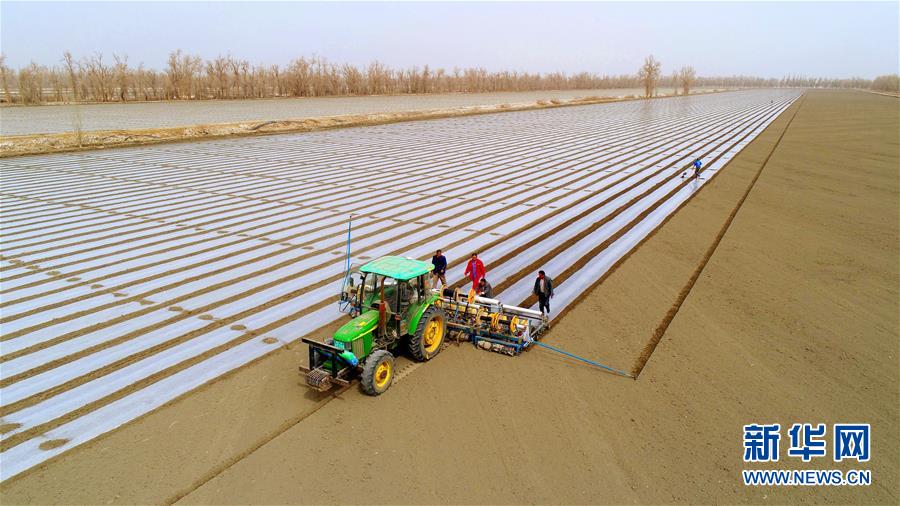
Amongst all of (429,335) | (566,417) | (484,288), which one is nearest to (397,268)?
(429,335)

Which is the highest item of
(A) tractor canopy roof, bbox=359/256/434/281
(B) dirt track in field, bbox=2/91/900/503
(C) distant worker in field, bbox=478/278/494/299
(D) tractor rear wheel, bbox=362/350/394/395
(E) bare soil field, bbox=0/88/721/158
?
(E) bare soil field, bbox=0/88/721/158

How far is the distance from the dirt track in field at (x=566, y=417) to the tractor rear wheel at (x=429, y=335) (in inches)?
8.5

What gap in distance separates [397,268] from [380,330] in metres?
0.89

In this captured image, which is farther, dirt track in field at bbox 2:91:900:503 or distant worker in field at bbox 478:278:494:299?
distant worker in field at bbox 478:278:494:299

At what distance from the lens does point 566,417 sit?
6301 millimetres

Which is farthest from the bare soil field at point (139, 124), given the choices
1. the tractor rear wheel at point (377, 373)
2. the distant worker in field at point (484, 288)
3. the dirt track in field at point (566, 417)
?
the tractor rear wheel at point (377, 373)

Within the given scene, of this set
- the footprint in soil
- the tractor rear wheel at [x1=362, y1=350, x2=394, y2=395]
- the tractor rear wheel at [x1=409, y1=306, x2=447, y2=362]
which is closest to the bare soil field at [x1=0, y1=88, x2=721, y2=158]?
the footprint in soil

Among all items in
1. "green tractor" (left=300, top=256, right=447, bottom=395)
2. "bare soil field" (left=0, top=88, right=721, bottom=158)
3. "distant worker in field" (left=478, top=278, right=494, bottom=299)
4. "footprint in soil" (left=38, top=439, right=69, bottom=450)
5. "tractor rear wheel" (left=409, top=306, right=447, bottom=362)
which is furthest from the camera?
"bare soil field" (left=0, top=88, right=721, bottom=158)

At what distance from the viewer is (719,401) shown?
261 inches

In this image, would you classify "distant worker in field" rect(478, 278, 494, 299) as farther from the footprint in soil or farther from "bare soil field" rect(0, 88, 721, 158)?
"bare soil field" rect(0, 88, 721, 158)

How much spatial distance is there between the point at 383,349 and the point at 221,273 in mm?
5490

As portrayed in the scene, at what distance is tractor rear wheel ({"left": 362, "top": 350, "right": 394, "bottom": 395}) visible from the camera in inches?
253

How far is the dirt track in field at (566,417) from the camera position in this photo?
205 inches

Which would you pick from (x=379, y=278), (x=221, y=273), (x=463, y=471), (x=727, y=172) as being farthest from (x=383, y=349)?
(x=727, y=172)
